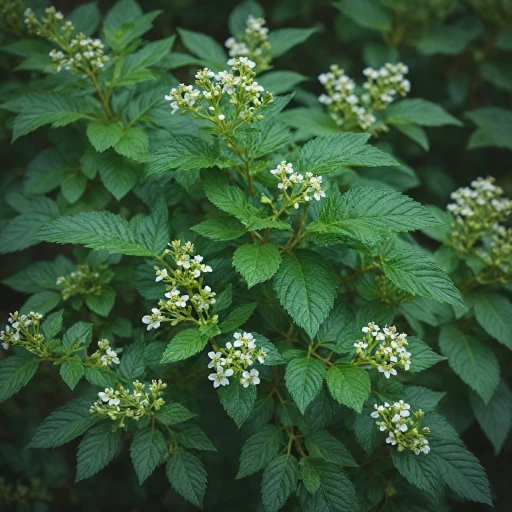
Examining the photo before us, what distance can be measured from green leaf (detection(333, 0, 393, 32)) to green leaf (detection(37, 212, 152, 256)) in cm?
231

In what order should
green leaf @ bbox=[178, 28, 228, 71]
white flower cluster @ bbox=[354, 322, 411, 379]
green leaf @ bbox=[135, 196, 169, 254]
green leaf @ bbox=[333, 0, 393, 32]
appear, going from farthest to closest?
green leaf @ bbox=[333, 0, 393, 32], green leaf @ bbox=[178, 28, 228, 71], green leaf @ bbox=[135, 196, 169, 254], white flower cluster @ bbox=[354, 322, 411, 379]

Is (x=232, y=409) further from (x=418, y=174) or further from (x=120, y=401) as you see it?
(x=418, y=174)

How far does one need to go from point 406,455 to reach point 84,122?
2168 mm

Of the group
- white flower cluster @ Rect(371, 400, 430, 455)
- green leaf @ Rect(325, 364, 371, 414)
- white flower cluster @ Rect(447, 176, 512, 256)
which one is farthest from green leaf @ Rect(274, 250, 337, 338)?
white flower cluster @ Rect(447, 176, 512, 256)

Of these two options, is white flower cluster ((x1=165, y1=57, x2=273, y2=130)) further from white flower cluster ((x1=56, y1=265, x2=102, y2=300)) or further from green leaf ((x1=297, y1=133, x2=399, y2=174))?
white flower cluster ((x1=56, y1=265, x2=102, y2=300))

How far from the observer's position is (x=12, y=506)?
9.35ft

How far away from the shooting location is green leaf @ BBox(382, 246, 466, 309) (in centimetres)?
195

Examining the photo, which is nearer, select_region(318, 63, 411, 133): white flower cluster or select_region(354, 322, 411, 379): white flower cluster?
select_region(354, 322, 411, 379): white flower cluster

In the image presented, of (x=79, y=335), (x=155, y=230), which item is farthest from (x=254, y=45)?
(x=79, y=335)

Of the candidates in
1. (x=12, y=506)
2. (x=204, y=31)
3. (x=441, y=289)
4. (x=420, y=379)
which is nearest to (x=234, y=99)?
(x=441, y=289)

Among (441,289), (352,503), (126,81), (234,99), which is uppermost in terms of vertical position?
(234,99)

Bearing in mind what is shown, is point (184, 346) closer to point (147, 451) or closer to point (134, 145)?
point (147, 451)

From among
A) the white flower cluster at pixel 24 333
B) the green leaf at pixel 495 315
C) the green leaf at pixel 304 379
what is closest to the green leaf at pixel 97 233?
the white flower cluster at pixel 24 333

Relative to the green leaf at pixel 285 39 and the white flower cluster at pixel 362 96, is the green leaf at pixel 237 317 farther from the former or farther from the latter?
the green leaf at pixel 285 39
